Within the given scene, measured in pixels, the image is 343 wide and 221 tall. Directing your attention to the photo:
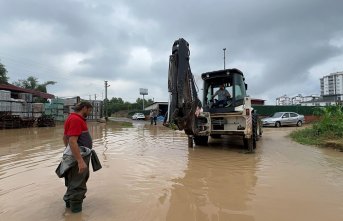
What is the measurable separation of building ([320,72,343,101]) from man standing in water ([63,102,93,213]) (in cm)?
8547

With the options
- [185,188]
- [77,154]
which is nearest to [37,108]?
[185,188]

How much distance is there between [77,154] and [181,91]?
240 inches

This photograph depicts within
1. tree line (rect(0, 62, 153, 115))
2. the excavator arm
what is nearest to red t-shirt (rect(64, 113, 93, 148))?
the excavator arm

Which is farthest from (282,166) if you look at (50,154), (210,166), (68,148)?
(50,154)

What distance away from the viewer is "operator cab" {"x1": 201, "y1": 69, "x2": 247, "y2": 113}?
11.6m

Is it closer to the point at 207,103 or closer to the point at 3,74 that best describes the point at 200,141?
the point at 207,103

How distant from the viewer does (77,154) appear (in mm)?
4715

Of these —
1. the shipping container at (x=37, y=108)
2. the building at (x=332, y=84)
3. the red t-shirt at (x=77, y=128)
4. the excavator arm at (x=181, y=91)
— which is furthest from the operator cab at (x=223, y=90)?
the building at (x=332, y=84)

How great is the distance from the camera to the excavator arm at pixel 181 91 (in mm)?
10438

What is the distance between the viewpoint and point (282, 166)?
8.78 m

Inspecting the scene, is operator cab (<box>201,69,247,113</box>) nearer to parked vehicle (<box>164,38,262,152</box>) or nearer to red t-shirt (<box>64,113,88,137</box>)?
parked vehicle (<box>164,38,262,152</box>)

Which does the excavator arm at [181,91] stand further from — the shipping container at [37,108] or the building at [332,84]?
the building at [332,84]

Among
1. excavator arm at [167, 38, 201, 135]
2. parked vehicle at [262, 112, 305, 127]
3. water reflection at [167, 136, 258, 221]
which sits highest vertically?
excavator arm at [167, 38, 201, 135]

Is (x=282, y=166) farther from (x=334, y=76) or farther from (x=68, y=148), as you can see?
(x=334, y=76)
